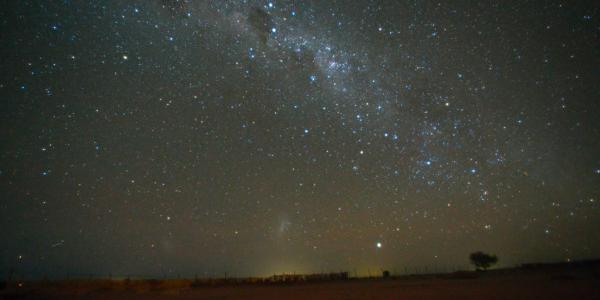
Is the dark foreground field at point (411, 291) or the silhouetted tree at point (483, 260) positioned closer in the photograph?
the dark foreground field at point (411, 291)

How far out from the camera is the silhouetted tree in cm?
5934

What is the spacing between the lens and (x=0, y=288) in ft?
109

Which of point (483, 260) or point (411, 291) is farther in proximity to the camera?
point (483, 260)

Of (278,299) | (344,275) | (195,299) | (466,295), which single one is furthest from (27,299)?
(344,275)

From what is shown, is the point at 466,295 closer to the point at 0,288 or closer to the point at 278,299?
the point at 278,299

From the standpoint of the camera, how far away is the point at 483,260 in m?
59.4

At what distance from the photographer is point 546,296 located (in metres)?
16.9

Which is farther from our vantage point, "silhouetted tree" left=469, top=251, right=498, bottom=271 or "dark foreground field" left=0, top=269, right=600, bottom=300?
"silhouetted tree" left=469, top=251, right=498, bottom=271

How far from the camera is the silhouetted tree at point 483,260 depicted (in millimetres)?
59344

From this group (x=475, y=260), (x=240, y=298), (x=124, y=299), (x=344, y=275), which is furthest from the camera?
(x=475, y=260)

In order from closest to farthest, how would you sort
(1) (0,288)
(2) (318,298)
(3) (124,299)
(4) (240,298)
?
1. (2) (318,298)
2. (4) (240,298)
3. (3) (124,299)
4. (1) (0,288)

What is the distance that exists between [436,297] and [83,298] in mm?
23601

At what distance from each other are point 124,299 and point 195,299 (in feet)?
17.2

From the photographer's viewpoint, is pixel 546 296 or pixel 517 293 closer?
pixel 546 296
